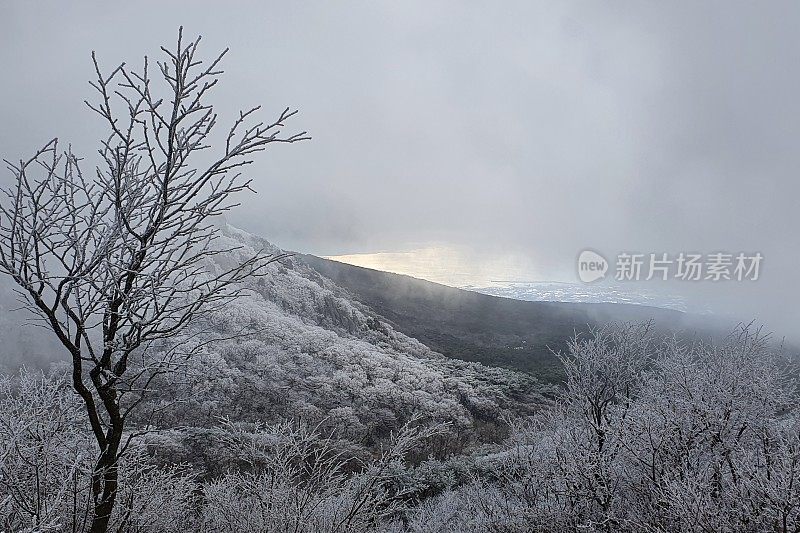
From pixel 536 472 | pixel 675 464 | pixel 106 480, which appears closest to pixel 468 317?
pixel 536 472

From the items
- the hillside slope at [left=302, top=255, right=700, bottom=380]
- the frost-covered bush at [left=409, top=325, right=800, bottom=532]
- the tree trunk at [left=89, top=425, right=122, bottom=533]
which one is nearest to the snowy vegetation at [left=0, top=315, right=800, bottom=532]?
the frost-covered bush at [left=409, top=325, right=800, bottom=532]

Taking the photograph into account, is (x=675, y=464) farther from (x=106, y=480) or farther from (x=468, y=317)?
(x=468, y=317)

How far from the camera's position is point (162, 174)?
2607 mm

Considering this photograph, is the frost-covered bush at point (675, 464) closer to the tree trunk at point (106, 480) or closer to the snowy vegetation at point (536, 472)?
the snowy vegetation at point (536, 472)

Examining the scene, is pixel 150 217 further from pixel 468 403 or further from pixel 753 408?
pixel 468 403

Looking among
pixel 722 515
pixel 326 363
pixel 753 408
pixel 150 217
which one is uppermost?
pixel 150 217

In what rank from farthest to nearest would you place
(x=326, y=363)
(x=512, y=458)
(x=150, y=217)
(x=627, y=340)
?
(x=326, y=363)
(x=627, y=340)
(x=512, y=458)
(x=150, y=217)

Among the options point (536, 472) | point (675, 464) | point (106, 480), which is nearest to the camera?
point (106, 480)

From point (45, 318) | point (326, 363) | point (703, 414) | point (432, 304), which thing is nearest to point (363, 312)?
point (432, 304)

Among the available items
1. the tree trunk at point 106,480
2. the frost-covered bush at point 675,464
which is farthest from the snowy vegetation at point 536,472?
the tree trunk at point 106,480

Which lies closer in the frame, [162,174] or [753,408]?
[162,174]

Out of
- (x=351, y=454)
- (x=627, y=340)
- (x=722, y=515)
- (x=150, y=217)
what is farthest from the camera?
(x=351, y=454)

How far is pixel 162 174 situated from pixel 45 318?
1150mm

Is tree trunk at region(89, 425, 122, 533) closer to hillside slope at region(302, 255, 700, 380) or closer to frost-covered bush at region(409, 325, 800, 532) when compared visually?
frost-covered bush at region(409, 325, 800, 532)
